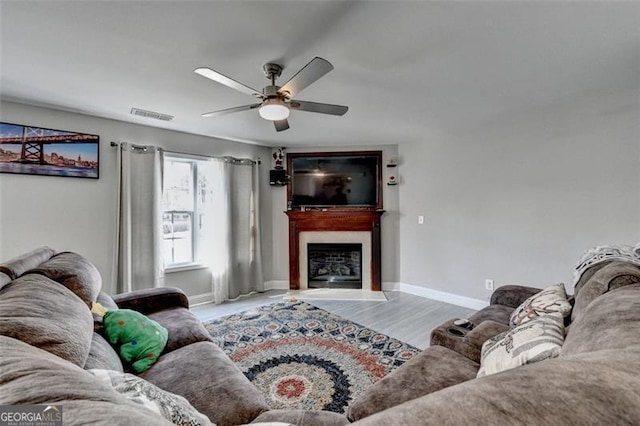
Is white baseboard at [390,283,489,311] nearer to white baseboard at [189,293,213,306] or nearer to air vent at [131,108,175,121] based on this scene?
white baseboard at [189,293,213,306]

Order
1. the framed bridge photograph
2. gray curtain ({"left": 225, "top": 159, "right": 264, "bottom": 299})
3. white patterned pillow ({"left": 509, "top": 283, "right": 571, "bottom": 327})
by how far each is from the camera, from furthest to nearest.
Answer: gray curtain ({"left": 225, "top": 159, "right": 264, "bottom": 299}) < the framed bridge photograph < white patterned pillow ({"left": 509, "top": 283, "right": 571, "bottom": 327})

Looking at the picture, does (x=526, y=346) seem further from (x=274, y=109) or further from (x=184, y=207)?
(x=184, y=207)

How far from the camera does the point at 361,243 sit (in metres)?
4.52

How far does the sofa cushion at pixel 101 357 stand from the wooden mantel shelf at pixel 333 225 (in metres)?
3.17

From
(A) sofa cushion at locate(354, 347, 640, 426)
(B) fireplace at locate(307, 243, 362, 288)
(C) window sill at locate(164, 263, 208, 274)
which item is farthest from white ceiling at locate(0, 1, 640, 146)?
(B) fireplace at locate(307, 243, 362, 288)

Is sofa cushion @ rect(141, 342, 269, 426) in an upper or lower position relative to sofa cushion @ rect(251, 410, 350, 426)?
lower

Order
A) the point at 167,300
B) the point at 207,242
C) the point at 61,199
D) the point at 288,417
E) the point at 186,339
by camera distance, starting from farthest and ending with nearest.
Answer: the point at 207,242, the point at 61,199, the point at 167,300, the point at 186,339, the point at 288,417

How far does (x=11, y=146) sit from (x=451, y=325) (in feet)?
13.3

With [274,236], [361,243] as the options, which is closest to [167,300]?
[274,236]

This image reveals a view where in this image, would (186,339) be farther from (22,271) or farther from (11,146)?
(11,146)

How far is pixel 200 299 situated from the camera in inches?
156

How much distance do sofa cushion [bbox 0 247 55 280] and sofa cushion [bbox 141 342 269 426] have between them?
793 millimetres

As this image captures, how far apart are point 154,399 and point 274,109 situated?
70.5 inches

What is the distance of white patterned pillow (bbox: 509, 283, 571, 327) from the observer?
1.47 m
